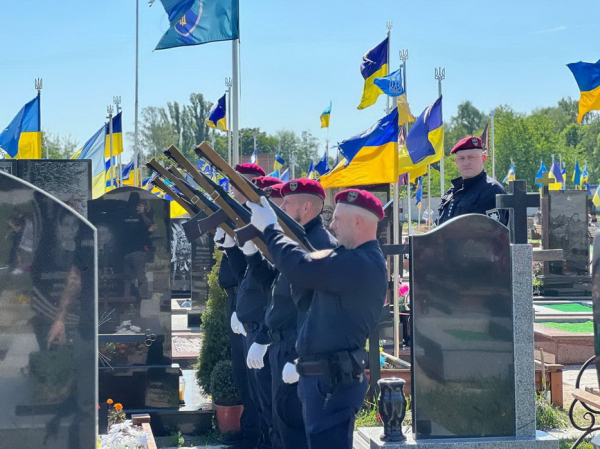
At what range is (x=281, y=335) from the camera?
17.9 feet

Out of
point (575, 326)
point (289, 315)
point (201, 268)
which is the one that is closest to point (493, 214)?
point (289, 315)

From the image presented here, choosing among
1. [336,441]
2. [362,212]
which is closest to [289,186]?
[362,212]

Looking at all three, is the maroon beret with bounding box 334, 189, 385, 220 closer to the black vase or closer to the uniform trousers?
the uniform trousers

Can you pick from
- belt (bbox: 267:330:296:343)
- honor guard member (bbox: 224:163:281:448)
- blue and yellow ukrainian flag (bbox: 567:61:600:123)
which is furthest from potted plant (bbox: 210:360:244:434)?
blue and yellow ukrainian flag (bbox: 567:61:600:123)

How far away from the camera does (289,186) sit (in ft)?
A: 17.9

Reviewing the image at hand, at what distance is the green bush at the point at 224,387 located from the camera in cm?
776

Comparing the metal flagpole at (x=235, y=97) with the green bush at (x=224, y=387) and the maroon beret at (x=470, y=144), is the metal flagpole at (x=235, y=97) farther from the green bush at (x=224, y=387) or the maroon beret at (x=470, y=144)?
the maroon beret at (x=470, y=144)

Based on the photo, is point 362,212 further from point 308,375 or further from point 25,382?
point 25,382

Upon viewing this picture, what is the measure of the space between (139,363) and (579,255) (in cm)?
1396

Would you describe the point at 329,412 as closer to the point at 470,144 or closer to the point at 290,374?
the point at 290,374

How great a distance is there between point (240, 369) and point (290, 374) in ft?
9.03

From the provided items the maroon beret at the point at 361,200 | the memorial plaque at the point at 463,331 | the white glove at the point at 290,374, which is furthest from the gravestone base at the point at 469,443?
the maroon beret at the point at 361,200

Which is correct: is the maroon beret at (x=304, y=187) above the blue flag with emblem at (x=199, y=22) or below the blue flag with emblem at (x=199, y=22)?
below

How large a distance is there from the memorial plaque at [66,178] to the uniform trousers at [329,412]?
13.9 ft
